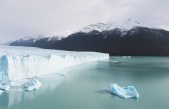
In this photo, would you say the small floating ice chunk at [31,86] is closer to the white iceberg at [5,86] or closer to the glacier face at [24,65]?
the white iceberg at [5,86]

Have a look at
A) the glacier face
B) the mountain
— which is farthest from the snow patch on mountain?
the glacier face

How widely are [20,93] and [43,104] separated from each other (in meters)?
1.52

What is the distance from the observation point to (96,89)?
9.23 m

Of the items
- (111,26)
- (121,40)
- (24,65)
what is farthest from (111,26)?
(24,65)

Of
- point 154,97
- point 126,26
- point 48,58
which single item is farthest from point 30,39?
point 154,97

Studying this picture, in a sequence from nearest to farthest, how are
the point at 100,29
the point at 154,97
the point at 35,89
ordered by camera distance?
the point at 154,97 < the point at 35,89 < the point at 100,29

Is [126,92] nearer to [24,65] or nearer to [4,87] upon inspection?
[4,87]

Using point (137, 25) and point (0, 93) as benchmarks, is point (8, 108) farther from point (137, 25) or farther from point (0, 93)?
point (137, 25)

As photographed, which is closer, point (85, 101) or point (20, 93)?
point (85, 101)

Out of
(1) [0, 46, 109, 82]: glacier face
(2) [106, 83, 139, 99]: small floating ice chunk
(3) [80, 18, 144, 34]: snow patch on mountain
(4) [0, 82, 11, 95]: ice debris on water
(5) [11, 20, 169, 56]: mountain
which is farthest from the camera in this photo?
(3) [80, 18, 144, 34]: snow patch on mountain

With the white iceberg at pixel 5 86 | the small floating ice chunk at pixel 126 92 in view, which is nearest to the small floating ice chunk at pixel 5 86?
the white iceberg at pixel 5 86

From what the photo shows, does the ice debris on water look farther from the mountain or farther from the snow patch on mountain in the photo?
the snow patch on mountain

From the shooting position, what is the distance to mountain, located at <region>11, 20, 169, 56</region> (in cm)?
6387

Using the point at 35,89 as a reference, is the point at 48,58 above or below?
above
